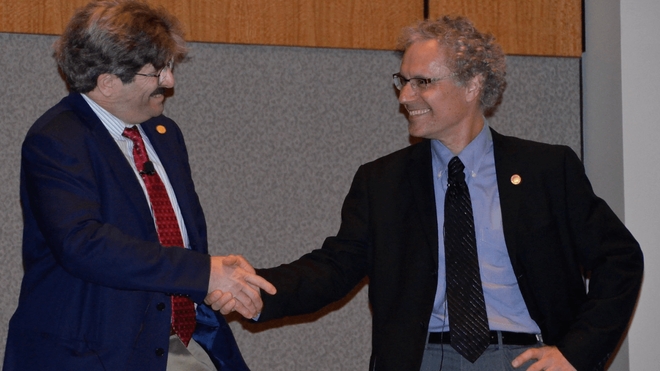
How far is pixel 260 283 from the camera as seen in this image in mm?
2387

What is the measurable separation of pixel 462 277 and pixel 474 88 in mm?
636

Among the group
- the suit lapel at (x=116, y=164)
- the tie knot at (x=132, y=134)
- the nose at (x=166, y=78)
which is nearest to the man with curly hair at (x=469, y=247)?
the suit lapel at (x=116, y=164)

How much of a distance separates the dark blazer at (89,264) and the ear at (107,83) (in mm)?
99

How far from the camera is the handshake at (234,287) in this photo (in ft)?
7.34

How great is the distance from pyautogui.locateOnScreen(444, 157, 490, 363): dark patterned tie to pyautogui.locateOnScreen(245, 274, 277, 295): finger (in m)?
0.51

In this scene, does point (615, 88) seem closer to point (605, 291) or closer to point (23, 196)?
point (605, 291)

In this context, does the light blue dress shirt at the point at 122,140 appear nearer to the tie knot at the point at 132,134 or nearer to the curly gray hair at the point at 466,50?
the tie knot at the point at 132,134

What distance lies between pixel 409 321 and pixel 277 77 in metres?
1.21

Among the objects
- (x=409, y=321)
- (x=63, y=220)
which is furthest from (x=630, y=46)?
(x=63, y=220)

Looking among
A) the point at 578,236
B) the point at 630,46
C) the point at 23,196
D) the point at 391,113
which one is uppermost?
the point at 630,46

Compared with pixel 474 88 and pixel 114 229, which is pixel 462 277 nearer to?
pixel 474 88

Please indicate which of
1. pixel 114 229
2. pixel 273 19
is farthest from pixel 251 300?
pixel 273 19

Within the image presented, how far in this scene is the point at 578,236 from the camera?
2.37 meters

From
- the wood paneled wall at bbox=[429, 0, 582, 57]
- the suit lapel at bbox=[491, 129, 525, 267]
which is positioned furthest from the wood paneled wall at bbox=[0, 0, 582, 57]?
the suit lapel at bbox=[491, 129, 525, 267]
